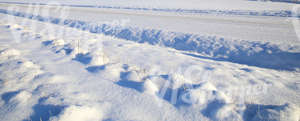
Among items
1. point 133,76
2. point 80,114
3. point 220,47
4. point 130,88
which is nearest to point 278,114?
point 130,88

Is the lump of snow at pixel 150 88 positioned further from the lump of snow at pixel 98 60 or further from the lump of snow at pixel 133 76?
the lump of snow at pixel 98 60

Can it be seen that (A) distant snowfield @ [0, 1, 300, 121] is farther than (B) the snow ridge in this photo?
No

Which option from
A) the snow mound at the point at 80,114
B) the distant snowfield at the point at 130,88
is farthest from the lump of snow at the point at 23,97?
the snow mound at the point at 80,114

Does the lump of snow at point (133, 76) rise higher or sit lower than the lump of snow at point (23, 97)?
higher

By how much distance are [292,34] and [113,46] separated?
7562mm

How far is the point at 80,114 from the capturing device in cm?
204

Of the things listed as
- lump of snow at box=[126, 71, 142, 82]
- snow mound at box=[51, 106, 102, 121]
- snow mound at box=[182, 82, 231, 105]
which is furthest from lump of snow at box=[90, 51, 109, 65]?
snow mound at box=[182, 82, 231, 105]

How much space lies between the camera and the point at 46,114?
2.08m

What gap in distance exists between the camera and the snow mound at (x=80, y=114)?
1.96 m

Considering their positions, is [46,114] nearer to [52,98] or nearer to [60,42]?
[52,98]

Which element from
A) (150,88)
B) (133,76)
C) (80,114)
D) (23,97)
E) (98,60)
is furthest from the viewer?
(98,60)

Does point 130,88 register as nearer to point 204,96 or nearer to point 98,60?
point 204,96

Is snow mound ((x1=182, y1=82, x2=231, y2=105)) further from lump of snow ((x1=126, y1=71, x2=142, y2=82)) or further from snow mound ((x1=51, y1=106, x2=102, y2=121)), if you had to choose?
snow mound ((x1=51, y1=106, x2=102, y2=121))

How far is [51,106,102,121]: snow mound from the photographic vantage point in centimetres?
196
